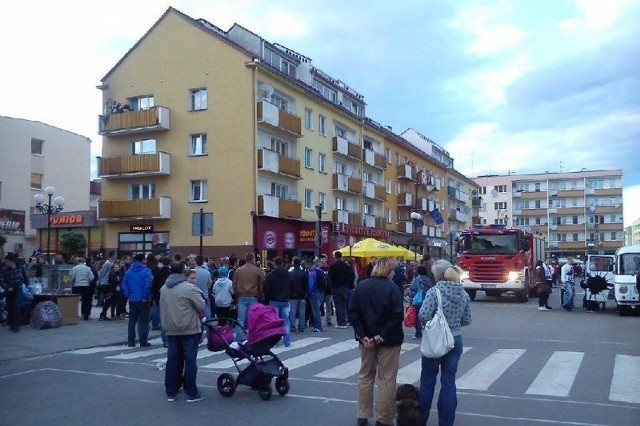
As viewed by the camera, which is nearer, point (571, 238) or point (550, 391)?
point (550, 391)

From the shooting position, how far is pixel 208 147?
39.5 m

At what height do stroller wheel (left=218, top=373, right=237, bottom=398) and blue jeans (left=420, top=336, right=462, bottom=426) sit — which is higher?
blue jeans (left=420, top=336, right=462, bottom=426)

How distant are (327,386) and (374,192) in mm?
45840

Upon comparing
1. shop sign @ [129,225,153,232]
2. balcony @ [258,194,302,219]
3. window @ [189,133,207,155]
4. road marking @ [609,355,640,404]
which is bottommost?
road marking @ [609,355,640,404]

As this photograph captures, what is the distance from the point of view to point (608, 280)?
23422 mm

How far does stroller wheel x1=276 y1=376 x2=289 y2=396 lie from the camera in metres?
9.20

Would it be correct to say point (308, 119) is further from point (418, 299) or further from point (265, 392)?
point (265, 392)

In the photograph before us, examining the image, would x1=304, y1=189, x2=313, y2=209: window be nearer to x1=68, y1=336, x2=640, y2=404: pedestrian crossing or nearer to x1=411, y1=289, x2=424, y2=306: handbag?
x1=68, y1=336, x2=640, y2=404: pedestrian crossing

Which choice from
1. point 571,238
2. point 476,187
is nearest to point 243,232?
point 476,187

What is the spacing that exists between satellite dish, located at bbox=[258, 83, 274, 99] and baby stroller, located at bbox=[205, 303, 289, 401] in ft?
104

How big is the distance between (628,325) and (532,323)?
244 cm

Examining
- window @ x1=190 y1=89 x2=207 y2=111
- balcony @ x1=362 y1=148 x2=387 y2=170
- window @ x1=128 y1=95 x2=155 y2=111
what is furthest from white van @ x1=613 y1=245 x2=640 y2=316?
balcony @ x1=362 y1=148 x2=387 y2=170

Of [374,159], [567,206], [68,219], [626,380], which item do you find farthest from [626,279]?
[567,206]

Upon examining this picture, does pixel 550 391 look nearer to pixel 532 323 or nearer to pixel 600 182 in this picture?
pixel 532 323
